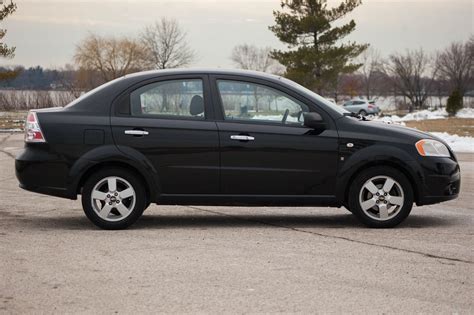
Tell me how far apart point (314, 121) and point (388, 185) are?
101 centimetres

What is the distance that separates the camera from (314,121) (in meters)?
8.29

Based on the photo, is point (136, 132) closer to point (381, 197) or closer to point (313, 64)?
point (381, 197)

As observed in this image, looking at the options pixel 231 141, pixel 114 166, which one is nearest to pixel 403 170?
pixel 231 141

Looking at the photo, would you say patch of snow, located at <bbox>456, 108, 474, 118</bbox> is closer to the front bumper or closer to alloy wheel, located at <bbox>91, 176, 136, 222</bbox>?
the front bumper

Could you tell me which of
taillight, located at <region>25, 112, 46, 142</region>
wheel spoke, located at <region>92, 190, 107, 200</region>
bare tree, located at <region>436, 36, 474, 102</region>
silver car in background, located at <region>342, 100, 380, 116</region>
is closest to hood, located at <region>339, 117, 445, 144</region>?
wheel spoke, located at <region>92, 190, 107, 200</region>

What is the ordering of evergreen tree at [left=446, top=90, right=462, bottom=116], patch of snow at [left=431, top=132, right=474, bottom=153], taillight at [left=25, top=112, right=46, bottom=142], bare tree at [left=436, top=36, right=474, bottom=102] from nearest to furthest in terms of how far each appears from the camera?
taillight at [left=25, top=112, right=46, bottom=142], patch of snow at [left=431, top=132, right=474, bottom=153], evergreen tree at [left=446, top=90, right=462, bottom=116], bare tree at [left=436, top=36, right=474, bottom=102]

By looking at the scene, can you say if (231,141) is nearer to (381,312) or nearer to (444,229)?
(444,229)

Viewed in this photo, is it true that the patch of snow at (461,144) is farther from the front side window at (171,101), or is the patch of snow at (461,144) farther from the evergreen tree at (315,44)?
the evergreen tree at (315,44)

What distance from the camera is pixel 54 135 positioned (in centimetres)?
826

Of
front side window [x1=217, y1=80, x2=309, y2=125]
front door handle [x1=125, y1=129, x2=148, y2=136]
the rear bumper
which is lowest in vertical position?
the rear bumper

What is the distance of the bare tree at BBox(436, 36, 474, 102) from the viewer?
102m

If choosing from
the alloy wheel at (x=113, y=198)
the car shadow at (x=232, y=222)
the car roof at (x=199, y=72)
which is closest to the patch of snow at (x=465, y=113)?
the car shadow at (x=232, y=222)

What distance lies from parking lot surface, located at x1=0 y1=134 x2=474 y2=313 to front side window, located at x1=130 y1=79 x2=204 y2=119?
120cm

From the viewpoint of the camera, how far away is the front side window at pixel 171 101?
8391mm
